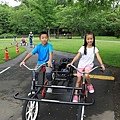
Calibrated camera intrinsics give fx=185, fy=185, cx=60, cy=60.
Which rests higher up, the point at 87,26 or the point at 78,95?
the point at 87,26

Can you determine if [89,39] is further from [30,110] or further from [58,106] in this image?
[30,110]

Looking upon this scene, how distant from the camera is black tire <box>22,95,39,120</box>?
3.23 meters

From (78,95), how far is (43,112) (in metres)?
0.86

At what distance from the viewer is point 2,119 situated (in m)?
3.67

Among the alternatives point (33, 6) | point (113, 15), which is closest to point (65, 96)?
point (33, 6)

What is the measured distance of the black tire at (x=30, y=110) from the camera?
323cm

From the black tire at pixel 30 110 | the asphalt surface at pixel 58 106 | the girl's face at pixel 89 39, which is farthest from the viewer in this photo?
the girl's face at pixel 89 39

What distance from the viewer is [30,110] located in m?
3.38

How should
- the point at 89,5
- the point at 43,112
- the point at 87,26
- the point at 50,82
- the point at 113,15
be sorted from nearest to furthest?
the point at 43,112 < the point at 50,82 < the point at 89,5 < the point at 113,15 < the point at 87,26

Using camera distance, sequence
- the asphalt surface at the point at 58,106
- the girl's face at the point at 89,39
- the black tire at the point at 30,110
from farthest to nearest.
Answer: the girl's face at the point at 89,39
the asphalt surface at the point at 58,106
the black tire at the point at 30,110

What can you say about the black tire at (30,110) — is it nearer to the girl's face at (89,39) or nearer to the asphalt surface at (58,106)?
the asphalt surface at (58,106)

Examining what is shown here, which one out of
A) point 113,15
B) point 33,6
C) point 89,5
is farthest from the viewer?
point 113,15

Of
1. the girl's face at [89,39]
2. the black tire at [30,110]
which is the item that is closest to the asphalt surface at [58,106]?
the black tire at [30,110]

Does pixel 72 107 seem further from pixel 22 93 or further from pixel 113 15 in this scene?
pixel 113 15
